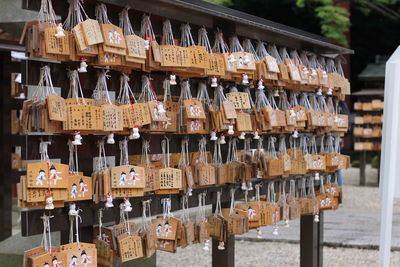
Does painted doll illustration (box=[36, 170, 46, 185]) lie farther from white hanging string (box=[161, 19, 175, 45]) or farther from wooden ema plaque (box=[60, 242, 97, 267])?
white hanging string (box=[161, 19, 175, 45])

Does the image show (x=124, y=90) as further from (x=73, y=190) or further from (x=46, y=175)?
(x=46, y=175)

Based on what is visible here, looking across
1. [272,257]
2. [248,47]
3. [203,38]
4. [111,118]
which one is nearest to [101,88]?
[111,118]

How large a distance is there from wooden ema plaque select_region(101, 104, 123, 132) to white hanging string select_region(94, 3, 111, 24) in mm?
498

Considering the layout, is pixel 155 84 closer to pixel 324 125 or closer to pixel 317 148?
pixel 324 125

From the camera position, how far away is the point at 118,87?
388 cm

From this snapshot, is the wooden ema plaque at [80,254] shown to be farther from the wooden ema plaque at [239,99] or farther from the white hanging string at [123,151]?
the wooden ema plaque at [239,99]

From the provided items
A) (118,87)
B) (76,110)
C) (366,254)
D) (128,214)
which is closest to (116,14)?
(118,87)

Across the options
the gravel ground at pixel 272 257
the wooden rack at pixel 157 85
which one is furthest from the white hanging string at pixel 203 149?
the gravel ground at pixel 272 257

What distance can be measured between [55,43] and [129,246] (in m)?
1.19

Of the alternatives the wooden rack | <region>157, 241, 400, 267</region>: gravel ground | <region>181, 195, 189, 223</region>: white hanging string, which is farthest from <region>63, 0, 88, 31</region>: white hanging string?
<region>157, 241, 400, 267</region>: gravel ground

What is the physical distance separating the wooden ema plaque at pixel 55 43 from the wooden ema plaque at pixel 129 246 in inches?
42.1

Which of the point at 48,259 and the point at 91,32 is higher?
the point at 91,32

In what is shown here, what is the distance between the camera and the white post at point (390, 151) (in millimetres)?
3322

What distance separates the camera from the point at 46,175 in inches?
127
